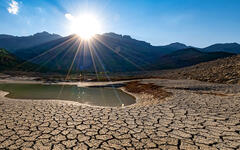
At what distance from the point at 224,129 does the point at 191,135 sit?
3.63 ft

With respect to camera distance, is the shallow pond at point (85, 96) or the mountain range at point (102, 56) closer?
the shallow pond at point (85, 96)

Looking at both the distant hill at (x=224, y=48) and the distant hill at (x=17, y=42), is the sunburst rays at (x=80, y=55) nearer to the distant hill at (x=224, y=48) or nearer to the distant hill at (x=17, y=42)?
the distant hill at (x=17, y=42)

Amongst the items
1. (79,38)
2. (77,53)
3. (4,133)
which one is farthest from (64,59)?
(4,133)

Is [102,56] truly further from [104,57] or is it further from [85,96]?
[85,96]

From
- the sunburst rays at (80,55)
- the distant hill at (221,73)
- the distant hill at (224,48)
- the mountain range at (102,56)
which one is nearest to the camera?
the distant hill at (221,73)

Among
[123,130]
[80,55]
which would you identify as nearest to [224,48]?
[80,55]

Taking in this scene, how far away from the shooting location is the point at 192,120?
179 inches

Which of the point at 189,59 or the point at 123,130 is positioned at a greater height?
the point at 189,59

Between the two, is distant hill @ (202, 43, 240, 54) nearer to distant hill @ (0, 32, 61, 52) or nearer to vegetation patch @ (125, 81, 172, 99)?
vegetation patch @ (125, 81, 172, 99)

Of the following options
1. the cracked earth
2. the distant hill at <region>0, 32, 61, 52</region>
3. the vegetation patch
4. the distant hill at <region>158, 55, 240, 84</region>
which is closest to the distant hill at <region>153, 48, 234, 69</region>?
the distant hill at <region>158, 55, 240, 84</region>

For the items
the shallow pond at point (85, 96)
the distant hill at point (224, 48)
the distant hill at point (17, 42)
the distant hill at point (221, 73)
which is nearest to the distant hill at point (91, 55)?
the distant hill at point (221, 73)

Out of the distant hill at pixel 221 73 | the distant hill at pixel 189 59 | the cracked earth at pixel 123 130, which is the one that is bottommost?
the cracked earth at pixel 123 130

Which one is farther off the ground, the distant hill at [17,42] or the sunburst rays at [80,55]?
the distant hill at [17,42]

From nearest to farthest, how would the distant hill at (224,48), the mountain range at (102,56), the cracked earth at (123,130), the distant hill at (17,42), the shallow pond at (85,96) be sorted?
1. the cracked earth at (123,130)
2. the shallow pond at (85,96)
3. the mountain range at (102,56)
4. the distant hill at (224,48)
5. the distant hill at (17,42)
